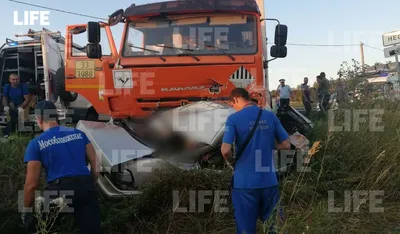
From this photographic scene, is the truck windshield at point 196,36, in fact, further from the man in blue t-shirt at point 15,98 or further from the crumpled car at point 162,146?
the man in blue t-shirt at point 15,98

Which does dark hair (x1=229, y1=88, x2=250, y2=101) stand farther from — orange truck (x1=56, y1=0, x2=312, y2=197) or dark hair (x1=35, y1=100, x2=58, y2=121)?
dark hair (x1=35, y1=100, x2=58, y2=121)

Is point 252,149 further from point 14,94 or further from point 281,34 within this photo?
point 14,94

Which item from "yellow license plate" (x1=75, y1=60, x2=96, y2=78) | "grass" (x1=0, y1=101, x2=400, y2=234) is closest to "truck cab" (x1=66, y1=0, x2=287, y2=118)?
"grass" (x1=0, y1=101, x2=400, y2=234)

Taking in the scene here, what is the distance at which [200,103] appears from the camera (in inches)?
219

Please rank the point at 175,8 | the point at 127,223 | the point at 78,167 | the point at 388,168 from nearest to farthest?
the point at 78,167
the point at 127,223
the point at 388,168
the point at 175,8

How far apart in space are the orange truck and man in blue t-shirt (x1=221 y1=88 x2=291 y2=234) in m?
1.49

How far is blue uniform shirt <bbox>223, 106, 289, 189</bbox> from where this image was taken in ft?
11.8

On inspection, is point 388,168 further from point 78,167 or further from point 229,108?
point 78,167

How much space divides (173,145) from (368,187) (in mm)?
2438

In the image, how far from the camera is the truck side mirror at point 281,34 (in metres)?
6.41

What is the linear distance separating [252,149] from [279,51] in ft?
10.4

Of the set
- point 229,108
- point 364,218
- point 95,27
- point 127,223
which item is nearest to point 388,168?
point 364,218

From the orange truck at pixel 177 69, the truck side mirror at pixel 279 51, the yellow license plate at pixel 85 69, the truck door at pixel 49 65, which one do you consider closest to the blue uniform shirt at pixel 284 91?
the yellow license plate at pixel 85 69

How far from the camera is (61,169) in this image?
3404 mm
